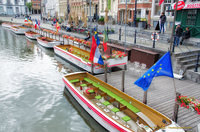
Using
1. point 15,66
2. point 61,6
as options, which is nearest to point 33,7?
→ point 61,6

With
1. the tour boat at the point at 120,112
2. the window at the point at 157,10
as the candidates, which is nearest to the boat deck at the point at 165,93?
the tour boat at the point at 120,112

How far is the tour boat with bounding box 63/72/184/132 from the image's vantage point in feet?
23.3

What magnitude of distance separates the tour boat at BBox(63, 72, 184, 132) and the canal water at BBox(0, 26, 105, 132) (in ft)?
3.29

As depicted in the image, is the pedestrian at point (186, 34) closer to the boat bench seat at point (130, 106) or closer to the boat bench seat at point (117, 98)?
the boat bench seat at point (117, 98)

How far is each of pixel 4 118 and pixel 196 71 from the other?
12625 mm

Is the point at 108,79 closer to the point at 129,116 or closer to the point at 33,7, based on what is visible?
the point at 129,116

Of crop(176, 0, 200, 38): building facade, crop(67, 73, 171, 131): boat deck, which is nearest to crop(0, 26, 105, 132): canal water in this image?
crop(67, 73, 171, 131): boat deck

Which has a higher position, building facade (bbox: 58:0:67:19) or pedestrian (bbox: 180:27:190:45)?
building facade (bbox: 58:0:67:19)

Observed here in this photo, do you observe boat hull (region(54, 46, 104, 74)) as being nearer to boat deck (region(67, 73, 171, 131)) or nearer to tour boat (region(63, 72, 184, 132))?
boat deck (region(67, 73, 171, 131))

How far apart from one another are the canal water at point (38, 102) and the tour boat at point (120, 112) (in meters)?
1.00

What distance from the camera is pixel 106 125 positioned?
26.8ft

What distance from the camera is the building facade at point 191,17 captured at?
593 inches

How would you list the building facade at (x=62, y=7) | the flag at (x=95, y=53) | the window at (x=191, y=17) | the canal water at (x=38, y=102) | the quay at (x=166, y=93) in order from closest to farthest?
the quay at (x=166, y=93), the canal water at (x=38, y=102), the flag at (x=95, y=53), the window at (x=191, y=17), the building facade at (x=62, y=7)

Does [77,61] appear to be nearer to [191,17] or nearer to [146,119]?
[146,119]
